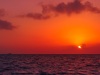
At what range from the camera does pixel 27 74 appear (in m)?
42.5

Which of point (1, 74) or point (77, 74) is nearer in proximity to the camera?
point (1, 74)

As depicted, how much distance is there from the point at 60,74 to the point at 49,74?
2.17 m

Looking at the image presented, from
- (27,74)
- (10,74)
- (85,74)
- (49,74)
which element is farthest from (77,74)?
(10,74)

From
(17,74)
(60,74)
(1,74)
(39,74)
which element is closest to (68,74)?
(60,74)

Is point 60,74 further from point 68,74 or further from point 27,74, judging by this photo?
point 27,74

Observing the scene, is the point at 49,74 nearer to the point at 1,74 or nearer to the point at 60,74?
the point at 60,74

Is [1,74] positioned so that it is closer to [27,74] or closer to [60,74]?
[27,74]

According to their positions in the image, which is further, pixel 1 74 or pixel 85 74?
pixel 85 74

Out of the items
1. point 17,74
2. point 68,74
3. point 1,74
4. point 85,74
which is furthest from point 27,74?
point 85,74

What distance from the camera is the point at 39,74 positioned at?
42875mm

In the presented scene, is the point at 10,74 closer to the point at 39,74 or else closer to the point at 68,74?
the point at 39,74

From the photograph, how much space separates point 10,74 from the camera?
41812mm

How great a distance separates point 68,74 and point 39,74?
571 cm

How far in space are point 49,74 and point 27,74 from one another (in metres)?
4.30
